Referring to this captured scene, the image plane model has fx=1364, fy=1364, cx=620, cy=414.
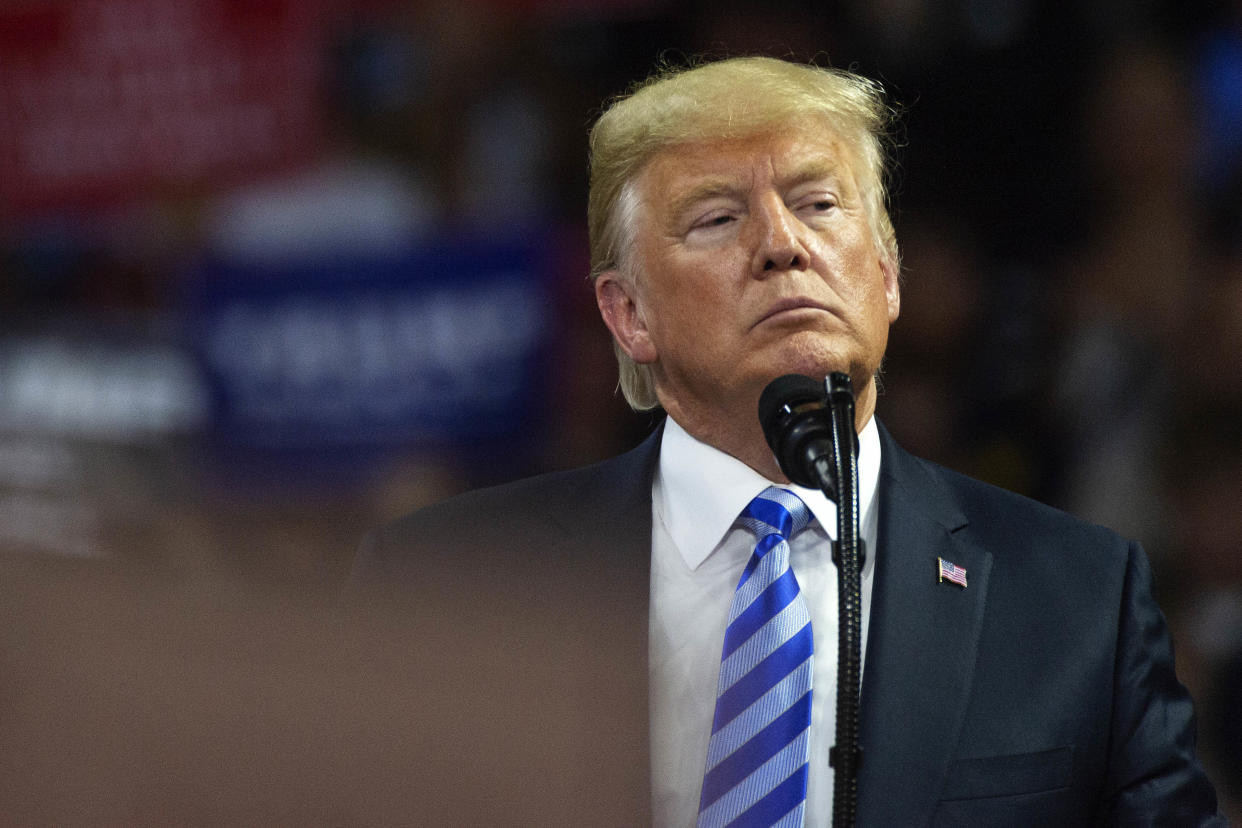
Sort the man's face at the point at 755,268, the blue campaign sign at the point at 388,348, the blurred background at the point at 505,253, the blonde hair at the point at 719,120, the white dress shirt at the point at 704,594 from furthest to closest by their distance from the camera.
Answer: the blue campaign sign at the point at 388,348 → the blurred background at the point at 505,253 → the blonde hair at the point at 719,120 → the man's face at the point at 755,268 → the white dress shirt at the point at 704,594

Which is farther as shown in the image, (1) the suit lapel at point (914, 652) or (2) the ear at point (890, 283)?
(2) the ear at point (890, 283)

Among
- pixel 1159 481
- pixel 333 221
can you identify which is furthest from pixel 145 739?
pixel 333 221

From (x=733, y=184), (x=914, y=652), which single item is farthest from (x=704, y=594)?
(x=733, y=184)

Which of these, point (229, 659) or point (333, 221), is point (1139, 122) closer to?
point (333, 221)

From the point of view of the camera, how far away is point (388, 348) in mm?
2932

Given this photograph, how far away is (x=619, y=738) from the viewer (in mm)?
329

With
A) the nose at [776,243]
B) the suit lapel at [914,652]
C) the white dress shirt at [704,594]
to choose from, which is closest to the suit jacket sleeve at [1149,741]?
the suit lapel at [914,652]

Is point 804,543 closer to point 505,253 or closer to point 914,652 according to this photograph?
point 914,652

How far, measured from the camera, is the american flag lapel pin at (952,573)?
1.50 m

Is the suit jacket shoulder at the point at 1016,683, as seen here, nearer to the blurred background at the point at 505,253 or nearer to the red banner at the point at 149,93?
the blurred background at the point at 505,253

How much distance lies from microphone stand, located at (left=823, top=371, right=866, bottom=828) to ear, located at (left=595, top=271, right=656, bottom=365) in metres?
0.64

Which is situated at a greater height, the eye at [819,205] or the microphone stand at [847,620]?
the eye at [819,205]

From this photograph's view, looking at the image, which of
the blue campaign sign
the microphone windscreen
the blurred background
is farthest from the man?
the blue campaign sign

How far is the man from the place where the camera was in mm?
1402
